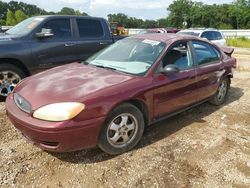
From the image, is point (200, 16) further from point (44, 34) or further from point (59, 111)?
point (59, 111)

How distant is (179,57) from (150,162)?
72.0 inches

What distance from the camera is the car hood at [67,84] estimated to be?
3.27 metres

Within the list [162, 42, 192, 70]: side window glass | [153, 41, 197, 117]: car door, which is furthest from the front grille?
[162, 42, 192, 70]: side window glass

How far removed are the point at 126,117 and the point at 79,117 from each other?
723 mm

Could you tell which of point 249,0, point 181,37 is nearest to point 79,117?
point 181,37

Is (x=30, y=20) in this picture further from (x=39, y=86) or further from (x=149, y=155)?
(x=149, y=155)

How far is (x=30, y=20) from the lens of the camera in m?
6.52

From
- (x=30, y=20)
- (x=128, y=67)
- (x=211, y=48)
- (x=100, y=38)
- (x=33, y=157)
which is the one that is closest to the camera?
(x=33, y=157)

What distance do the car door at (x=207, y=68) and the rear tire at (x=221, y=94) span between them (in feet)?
0.90

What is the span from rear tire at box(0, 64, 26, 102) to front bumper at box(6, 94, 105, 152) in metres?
2.37

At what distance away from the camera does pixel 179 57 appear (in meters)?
4.54

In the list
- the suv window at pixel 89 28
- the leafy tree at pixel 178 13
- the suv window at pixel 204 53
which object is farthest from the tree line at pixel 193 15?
the suv window at pixel 204 53

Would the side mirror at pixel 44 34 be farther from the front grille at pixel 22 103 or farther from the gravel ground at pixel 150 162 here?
the front grille at pixel 22 103

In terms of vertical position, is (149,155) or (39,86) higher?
(39,86)
